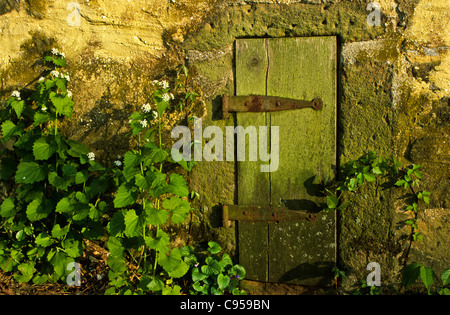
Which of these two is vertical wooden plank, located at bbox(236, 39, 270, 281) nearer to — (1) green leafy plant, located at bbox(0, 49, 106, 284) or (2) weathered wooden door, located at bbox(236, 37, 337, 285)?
(2) weathered wooden door, located at bbox(236, 37, 337, 285)

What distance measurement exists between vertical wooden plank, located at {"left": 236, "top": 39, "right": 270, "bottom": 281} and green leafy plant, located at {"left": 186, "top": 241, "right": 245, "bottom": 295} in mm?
107

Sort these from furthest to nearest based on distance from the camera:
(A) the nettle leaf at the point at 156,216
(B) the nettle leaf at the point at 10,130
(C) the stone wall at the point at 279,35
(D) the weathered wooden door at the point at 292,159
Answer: (B) the nettle leaf at the point at 10,130, (D) the weathered wooden door at the point at 292,159, (C) the stone wall at the point at 279,35, (A) the nettle leaf at the point at 156,216

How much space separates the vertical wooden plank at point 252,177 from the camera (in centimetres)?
240

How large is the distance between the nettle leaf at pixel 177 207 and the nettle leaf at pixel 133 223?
0.19 metres

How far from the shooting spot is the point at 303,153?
2.40 m

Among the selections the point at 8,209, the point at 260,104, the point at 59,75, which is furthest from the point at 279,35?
the point at 8,209

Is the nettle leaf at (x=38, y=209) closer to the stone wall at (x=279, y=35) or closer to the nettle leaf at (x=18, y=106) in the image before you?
the stone wall at (x=279, y=35)

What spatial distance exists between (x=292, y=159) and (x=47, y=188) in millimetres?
1805

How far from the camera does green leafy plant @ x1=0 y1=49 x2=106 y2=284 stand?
2.40m

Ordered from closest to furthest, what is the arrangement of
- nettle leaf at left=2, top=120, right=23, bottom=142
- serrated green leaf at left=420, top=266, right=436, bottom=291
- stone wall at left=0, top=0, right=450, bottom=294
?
serrated green leaf at left=420, top=266, right=436, bottom=291
stone wall at left=0, top=0, right=450, bottom=294
nettle leaf at left=2, top=120, right=23, bottom=142

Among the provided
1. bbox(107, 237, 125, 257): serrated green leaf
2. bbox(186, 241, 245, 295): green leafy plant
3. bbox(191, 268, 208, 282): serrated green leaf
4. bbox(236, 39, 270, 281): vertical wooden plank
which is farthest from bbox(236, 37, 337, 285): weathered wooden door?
bbox(107, 237, 125, 257): serrated green leaf

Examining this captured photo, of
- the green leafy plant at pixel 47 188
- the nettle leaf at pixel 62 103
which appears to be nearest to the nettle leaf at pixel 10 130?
the green leafy plant at pixel 47 188

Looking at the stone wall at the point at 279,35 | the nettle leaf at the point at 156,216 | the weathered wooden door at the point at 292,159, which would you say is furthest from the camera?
the weathered wooden door at the point at 292,159

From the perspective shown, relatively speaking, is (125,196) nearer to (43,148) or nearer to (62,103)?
(43,148)
